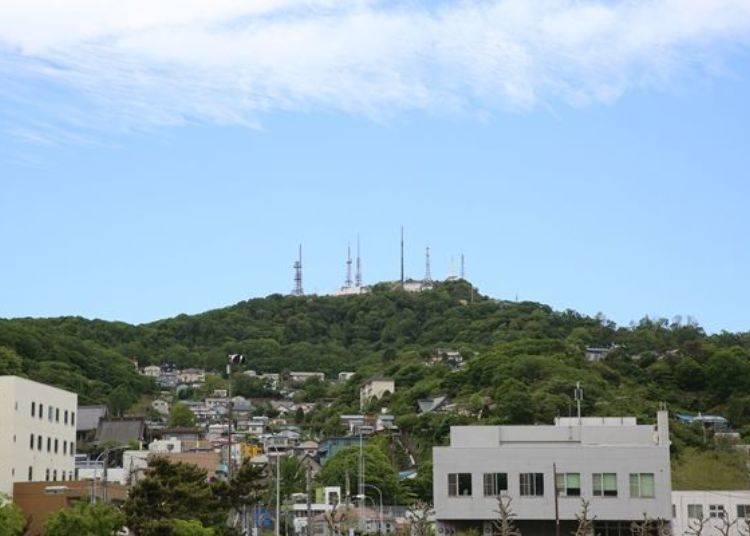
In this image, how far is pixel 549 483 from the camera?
69.0 meters

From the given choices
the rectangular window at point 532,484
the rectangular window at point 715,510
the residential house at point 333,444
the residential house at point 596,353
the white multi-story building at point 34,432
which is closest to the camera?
→ the rectangular window at point 532,484

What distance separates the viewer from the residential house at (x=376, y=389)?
162 metres

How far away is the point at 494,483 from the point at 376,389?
95.5 meters

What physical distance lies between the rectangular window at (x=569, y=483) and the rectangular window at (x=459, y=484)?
14.6 feet

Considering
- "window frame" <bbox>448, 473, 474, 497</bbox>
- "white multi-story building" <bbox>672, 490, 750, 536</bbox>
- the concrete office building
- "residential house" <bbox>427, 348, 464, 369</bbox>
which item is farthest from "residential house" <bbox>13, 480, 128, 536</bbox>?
"residential house" <bbox>427, 348, 464, 369</bbox>

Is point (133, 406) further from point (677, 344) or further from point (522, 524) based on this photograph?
point (522, 524)

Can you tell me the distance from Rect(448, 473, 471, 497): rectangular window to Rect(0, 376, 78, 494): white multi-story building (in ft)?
73.3

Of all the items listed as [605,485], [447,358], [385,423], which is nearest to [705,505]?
[605,485]

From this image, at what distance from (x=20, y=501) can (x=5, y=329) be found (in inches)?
3124

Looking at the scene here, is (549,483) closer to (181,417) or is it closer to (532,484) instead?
(532,484)

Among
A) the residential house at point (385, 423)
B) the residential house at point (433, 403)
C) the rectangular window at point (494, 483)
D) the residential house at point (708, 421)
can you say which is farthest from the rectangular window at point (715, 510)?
the residential house at point (385, 423)

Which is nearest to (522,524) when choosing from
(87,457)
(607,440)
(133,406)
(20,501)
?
(607,440)

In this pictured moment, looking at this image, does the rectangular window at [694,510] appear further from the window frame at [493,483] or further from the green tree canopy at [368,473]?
the green tree canopy at [368,473]

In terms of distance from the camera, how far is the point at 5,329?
146750mm
